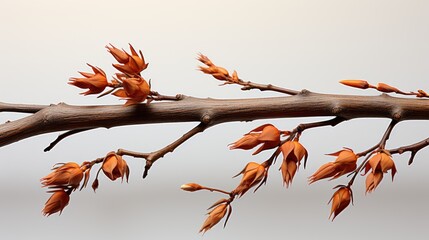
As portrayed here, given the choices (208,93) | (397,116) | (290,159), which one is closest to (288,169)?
(290,159)

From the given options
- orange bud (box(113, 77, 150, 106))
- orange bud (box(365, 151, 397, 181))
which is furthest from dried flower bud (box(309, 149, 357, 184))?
orange bud (box(113, 77, 150, 106))

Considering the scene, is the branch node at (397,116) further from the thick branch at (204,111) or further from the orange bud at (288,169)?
the orange bud at (288,169)

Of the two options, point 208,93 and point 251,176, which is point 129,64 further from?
point 208,93

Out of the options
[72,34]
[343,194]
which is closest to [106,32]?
[72,34]

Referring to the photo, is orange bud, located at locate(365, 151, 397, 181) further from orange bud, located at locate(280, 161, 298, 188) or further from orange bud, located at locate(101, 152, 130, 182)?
orange bud, located at locate(101, 152, 130, 182)

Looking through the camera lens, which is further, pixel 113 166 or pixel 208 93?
pixel 208 93

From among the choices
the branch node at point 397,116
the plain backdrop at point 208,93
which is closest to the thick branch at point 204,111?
the branch node at point 397,116
